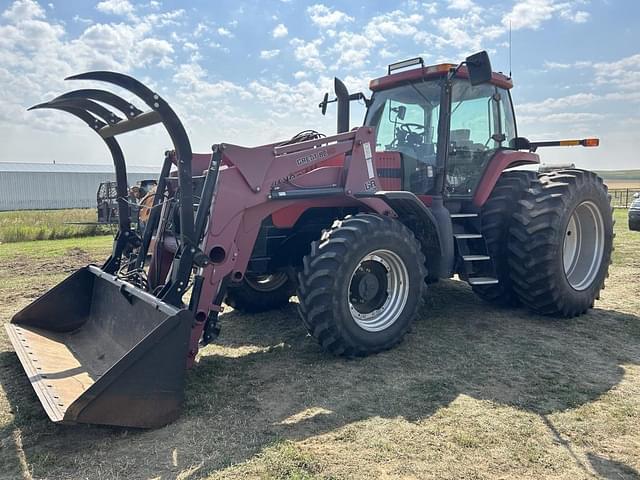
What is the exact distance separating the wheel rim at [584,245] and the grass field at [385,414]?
2.77ft

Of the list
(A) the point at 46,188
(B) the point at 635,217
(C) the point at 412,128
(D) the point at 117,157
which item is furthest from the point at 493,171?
(A) the point at 46,188

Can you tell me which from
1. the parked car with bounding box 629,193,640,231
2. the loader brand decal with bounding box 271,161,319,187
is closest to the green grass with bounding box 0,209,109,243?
the loader brand decal with bounding box 271,161,319,187

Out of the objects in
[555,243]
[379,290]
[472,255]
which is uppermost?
[555,243]

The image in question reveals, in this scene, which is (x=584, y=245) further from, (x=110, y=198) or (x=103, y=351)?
(x=110, y=198)

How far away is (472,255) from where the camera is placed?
5582mm

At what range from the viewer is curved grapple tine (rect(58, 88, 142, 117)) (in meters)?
4.01

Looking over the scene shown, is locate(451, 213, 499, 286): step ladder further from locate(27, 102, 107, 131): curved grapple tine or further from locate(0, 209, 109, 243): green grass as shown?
locate(0, 209, 109, 243): green grass

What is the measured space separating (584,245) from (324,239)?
3.83m

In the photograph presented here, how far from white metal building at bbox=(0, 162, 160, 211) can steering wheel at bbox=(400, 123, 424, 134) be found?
41907 millimetres

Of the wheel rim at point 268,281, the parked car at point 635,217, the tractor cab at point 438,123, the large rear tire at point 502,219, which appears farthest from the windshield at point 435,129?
the parked car at point 635,217

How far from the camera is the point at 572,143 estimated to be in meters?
6.61

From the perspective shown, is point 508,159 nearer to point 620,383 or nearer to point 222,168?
point 620,383

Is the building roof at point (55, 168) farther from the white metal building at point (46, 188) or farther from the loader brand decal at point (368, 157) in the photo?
the loader brand decal at point (368, 157)

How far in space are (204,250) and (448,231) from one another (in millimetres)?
2517
